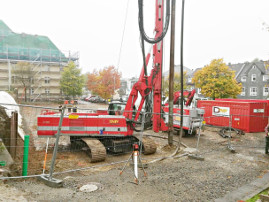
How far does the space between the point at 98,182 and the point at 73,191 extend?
747mm

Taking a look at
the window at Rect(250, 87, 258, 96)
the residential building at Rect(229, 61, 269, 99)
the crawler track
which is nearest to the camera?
the crawler track

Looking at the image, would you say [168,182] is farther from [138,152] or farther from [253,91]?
[253,91]

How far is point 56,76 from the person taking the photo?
44.6m

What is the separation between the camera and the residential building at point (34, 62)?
41094 millimetres

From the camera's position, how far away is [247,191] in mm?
5527

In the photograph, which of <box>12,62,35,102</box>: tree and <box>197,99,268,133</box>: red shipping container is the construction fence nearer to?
<box>197,99,268,133</box>: red shipping container

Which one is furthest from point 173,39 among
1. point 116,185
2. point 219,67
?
point 219,67

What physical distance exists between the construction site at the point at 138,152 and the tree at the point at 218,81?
1660 centimetres

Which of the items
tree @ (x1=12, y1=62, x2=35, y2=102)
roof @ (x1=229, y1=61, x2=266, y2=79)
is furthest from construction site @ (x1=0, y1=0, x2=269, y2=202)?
roof @ (x1=229, y1=61, x2=266, y2=79)

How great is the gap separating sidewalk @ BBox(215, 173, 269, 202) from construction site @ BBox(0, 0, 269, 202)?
0.8 inches

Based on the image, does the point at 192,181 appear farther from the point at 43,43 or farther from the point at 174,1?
the point at 43,43

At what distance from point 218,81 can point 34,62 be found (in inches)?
1258

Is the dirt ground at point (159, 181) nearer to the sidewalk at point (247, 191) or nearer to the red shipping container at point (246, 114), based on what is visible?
the sidewalk at point (247, 191)

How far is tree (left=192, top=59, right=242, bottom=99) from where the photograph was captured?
33.5m
